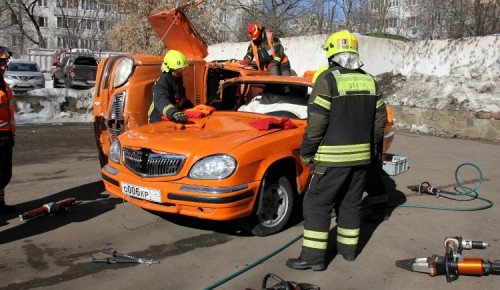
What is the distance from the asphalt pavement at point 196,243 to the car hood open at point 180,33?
269 centimetres

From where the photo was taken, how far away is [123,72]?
21.5ft

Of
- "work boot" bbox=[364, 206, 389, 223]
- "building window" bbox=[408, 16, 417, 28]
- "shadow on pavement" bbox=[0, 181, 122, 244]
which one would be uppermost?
"building window" bbox=[408, 16, 417, 28]

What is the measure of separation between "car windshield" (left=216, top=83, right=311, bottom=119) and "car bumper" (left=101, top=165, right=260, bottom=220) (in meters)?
1.51

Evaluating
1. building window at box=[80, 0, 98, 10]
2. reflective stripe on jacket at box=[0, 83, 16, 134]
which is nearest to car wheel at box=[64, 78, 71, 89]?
reflective stripe on jacket at box=[0, 83, 16, 134]

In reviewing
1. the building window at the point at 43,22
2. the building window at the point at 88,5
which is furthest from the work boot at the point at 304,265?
the building window at the point at 43,22

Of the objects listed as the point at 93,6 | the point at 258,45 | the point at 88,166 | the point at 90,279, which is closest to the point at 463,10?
the point at 258,45

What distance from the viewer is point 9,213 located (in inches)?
214

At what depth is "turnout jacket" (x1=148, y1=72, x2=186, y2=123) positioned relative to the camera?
5.88 meters

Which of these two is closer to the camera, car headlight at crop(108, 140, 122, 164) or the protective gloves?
car headlight at crop(108, 140, 122, 164)

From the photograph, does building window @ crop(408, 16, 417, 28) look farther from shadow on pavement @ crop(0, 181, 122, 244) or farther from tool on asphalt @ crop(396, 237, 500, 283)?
tool on asphalt @ crop(396, 237, 500, 283)

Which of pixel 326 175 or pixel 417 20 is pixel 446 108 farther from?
pixel 417 20

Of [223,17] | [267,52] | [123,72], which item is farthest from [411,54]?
[223,17]

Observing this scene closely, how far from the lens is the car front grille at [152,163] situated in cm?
438

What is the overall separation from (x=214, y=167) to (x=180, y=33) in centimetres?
477
